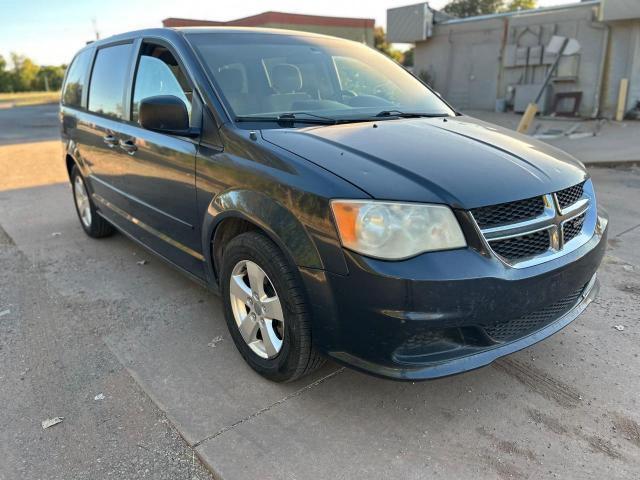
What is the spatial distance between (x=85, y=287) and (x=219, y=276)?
1.74 m

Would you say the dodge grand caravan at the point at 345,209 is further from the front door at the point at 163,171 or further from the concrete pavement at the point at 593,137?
the concrete pavement at the point at 593,137

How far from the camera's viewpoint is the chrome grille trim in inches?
83.0

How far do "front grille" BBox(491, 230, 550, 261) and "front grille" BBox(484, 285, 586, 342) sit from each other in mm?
278

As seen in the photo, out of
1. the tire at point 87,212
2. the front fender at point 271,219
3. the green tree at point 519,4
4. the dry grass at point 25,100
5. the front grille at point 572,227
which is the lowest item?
the dry grass at point 25,100

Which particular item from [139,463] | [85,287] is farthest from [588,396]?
[85,287]

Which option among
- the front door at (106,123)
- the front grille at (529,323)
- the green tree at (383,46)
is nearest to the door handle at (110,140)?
the front door at (106,123)

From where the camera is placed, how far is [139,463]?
219 cm

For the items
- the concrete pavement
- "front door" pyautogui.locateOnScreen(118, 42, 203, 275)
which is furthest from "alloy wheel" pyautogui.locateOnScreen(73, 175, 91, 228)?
the concrete pavement

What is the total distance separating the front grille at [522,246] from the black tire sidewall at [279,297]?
88 centimetres

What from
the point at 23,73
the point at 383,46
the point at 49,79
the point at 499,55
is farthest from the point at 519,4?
the point at 23,73

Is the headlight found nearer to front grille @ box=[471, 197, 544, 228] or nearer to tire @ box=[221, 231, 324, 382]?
front grille @ box=[471, 197, 544, 228]

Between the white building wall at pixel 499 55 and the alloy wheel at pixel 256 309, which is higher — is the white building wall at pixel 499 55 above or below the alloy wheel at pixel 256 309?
above

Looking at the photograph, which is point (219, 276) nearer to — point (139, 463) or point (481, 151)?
point (139, 463)

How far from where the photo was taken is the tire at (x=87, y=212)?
5.04 metres
